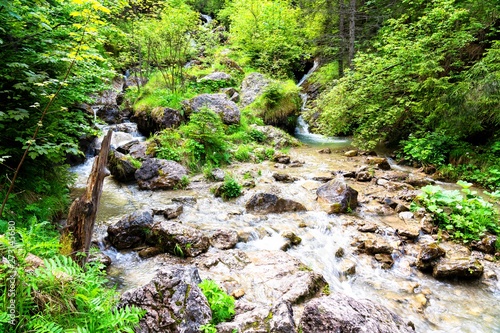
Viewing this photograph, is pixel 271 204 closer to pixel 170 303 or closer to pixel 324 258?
pixel 324 258

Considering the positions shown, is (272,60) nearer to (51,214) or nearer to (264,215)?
(264,215)

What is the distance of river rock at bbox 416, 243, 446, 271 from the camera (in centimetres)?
512

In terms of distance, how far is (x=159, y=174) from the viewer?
8.92m

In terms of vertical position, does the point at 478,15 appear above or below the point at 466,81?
above

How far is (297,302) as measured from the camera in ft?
12.0

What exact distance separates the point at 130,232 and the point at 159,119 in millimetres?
7809

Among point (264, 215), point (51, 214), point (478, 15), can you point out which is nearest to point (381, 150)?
point (478, 15)

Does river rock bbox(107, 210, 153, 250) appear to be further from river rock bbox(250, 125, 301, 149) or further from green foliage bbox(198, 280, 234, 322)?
river rock bbox(250, 125, 301, 149)

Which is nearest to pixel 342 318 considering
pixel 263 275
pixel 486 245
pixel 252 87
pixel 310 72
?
pixel 263 275

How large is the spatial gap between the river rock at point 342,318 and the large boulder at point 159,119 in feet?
34.3

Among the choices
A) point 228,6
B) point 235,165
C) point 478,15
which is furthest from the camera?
point 228,6

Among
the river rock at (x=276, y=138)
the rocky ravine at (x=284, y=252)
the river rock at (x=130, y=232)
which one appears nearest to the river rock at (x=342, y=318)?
the rocky ravine at (x=284, y=252)

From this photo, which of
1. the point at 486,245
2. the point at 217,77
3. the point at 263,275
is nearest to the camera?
the point at 263,275

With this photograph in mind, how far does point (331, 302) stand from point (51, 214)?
5.29 m
